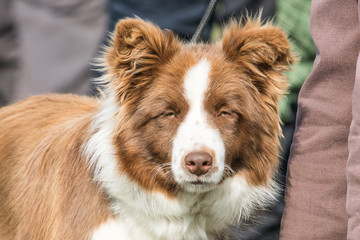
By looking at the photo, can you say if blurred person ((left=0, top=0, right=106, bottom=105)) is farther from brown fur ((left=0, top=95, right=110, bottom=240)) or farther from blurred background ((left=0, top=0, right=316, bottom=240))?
brown fur ((left=0, top=95, right=110, bottom=240))

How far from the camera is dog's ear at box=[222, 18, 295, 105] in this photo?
156 inches

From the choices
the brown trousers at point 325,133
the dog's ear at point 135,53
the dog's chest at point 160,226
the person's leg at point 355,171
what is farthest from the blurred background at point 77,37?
the person's leg at point 355,171

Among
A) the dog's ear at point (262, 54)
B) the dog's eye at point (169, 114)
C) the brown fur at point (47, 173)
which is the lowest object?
the brown fur at point (47, 173)

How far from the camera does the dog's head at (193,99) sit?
3881mm

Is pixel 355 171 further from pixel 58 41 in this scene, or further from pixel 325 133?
pixel 58 41

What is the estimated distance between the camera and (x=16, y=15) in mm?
6547

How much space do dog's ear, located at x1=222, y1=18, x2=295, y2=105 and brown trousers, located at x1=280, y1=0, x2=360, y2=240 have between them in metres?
0.27

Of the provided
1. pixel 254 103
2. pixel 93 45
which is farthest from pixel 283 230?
pixel 93 45

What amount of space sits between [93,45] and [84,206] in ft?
8.56

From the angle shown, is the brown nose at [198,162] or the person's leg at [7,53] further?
the person's leg at [7,53]

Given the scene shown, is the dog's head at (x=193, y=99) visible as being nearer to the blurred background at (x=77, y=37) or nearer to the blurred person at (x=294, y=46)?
the blurred person at (x=294, y=46)

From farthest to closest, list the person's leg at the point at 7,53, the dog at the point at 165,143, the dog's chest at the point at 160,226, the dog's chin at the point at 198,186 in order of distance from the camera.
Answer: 1. the person's leg at the point at 7,53
2. the dog's chest at the point at 160,226
3. the dog at the point at 165,143
4. the dog's chin at the point at 198,186

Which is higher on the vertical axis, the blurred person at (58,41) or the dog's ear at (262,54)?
the dog's ear at (262,54)

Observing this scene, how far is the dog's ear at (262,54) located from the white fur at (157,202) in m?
0.24
